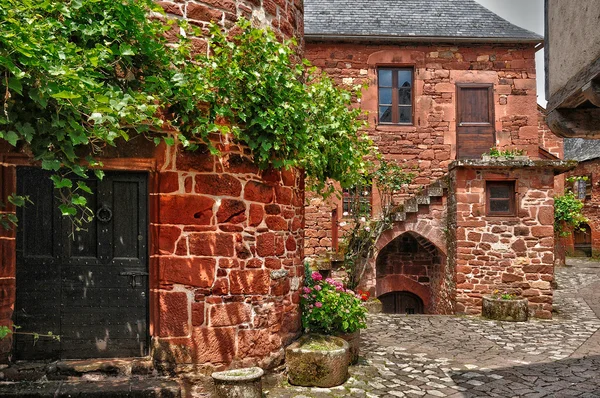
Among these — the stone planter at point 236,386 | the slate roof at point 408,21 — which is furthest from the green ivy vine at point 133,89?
the slate roof at point 408,21

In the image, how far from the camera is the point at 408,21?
13.0 metres

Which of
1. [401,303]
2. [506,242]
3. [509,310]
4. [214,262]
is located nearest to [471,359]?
[509,310]

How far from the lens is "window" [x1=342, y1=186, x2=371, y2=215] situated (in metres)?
11.7

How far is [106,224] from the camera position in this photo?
4.65 meters

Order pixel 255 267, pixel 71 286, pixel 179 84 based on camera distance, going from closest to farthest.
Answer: pixel 179 84, pixel 71 286, pixel 255 267

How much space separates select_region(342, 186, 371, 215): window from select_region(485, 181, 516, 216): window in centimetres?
285

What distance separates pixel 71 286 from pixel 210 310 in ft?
4.15

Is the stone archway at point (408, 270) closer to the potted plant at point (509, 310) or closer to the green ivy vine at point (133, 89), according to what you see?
the potted plant at point (509, 310)

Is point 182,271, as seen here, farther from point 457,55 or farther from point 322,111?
point 457,55

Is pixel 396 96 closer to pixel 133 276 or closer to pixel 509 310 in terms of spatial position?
pixel 509 310

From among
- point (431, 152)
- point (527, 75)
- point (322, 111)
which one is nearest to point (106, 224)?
point (322, 111)

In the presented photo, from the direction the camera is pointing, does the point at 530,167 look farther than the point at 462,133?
No

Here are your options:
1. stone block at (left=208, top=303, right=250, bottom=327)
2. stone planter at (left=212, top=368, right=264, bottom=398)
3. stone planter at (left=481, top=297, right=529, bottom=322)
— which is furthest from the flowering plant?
stone planter at (left=481, top=297, right=529, bottom=322)

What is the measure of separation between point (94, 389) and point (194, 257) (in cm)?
136
